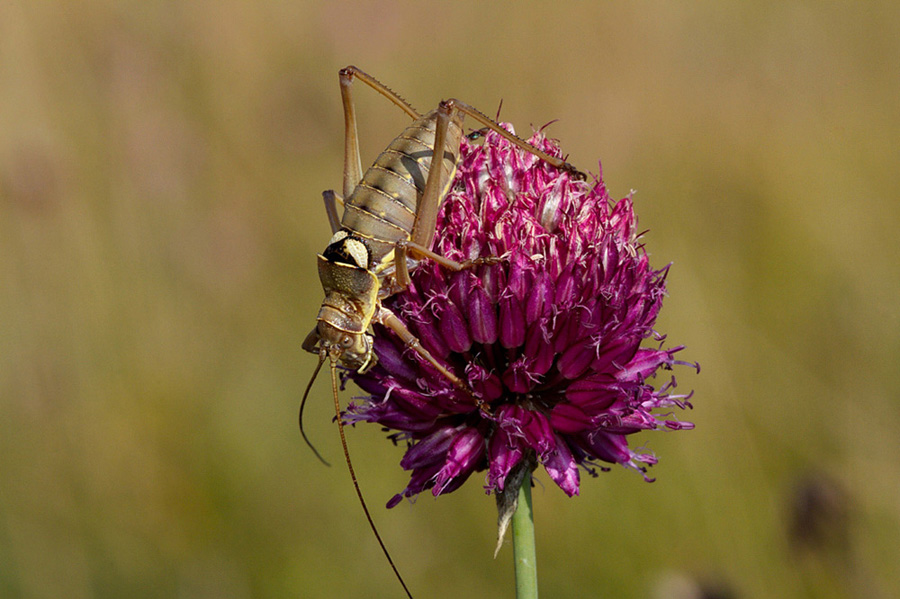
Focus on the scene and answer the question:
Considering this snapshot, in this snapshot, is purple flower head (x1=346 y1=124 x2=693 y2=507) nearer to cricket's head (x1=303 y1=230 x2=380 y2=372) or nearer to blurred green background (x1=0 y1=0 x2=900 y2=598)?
cricket's head (x1=303 y1=230 x2=380 y2=372)

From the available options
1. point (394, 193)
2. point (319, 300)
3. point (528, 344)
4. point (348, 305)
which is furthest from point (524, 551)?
point (319, 300)

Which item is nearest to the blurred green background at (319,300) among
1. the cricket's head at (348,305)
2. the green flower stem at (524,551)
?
the green flower stem at (524,551)

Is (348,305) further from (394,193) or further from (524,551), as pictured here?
(524,551)

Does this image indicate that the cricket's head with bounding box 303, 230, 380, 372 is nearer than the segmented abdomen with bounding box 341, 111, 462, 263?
Yes

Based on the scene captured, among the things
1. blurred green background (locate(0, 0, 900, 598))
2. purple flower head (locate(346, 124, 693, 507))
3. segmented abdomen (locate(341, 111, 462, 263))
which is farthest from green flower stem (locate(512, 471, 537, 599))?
blurred green background (locate(0, 0, 900, 598))

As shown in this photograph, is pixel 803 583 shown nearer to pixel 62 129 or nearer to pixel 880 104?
pixel 880 104

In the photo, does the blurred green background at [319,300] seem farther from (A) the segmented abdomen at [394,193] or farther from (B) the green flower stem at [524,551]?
(A) the segmented abdomen at [394,193]
